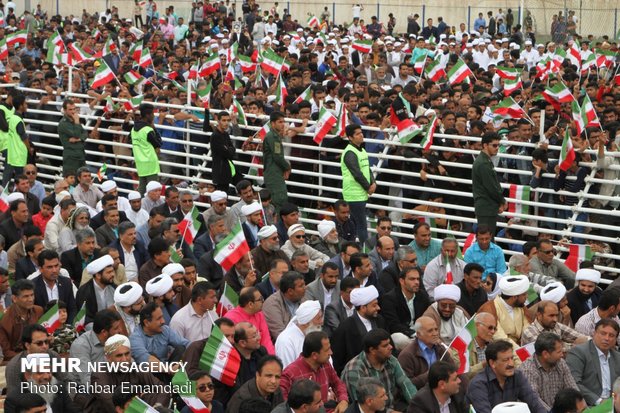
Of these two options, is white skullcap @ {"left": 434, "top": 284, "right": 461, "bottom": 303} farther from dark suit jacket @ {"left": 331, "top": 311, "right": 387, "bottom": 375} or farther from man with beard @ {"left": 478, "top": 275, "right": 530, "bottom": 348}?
dark suit jacket @ {"left": 331, "top": 311, "right": 387, "bottom": 375}

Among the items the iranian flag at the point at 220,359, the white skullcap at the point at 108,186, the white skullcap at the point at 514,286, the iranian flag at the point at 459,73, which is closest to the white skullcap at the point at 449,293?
the white skullcap at the point at 514,286

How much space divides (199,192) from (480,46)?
48.8 feet

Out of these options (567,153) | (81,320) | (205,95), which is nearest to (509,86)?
(205,95)

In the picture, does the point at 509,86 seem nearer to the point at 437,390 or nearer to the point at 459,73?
the point at 459,73

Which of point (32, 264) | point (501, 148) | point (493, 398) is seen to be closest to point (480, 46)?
point (501, 148)

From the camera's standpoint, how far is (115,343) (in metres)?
9.81

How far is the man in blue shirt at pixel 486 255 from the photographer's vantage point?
13.8 meters

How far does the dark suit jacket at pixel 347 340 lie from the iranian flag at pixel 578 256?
13.5 ft

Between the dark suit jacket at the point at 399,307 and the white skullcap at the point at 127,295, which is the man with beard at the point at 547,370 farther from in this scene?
the white skullcap at the point at 127,295

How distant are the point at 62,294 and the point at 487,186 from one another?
5379mm

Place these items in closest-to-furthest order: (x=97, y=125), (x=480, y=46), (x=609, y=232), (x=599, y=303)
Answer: (x=599, y=303)
(x=609, y=232)
(x=97, y=125)
(x=480, y=46)

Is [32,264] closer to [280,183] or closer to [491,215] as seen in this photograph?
[280,183]

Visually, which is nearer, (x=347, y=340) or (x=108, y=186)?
(x=347, y=340)

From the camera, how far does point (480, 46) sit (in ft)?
104
